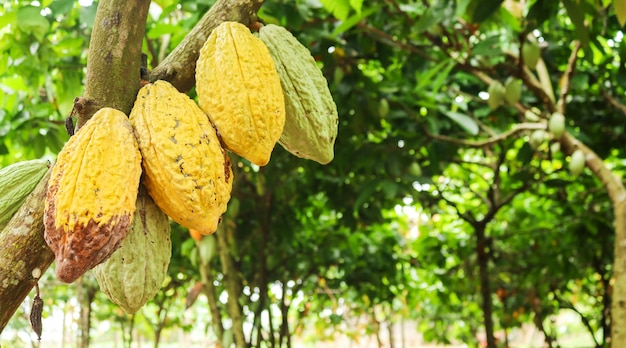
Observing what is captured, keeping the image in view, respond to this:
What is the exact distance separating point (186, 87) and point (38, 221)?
0.86 ft

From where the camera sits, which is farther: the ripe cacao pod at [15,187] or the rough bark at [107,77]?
the ripe cacao pod at [15,187]

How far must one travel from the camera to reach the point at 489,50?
232 centimetres

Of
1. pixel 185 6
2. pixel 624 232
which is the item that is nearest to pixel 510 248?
pixel 624 232

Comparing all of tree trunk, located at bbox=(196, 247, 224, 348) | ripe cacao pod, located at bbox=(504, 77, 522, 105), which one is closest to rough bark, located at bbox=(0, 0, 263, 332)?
tree trunk, located at bbox=(196, 247, 224, 348)

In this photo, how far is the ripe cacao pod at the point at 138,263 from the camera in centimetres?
76

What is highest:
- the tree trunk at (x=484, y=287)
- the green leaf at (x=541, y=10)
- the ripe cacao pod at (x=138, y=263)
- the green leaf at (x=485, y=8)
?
the ripe cacao pod at (x=138, y=263)

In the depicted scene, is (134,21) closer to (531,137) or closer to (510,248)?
(531,137)

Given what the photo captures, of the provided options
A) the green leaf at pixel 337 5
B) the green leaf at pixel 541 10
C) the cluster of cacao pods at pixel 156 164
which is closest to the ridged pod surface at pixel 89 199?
the cluster of cacao pods at pixel 156 164

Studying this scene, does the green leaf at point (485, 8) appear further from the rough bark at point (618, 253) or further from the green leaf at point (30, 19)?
the green leaf at point (30, 19)

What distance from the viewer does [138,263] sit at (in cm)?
77

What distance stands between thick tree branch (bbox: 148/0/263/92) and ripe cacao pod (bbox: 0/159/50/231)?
20 centimetres

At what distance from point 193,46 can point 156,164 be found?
0.21 metres

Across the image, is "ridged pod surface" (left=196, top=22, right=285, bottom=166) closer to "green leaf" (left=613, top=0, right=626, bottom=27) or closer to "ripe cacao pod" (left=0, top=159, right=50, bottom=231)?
"ripe cacao pod" (left=0, top=159, right=50, bottom=231)

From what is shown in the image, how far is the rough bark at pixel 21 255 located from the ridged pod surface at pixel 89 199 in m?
0.06
